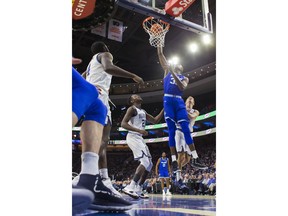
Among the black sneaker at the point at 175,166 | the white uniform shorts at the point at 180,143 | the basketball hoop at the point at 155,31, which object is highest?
the basketball hoop at the point at 155,31

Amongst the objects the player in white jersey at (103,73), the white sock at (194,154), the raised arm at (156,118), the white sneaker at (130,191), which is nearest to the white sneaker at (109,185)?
the player in white jersey at (103,73)

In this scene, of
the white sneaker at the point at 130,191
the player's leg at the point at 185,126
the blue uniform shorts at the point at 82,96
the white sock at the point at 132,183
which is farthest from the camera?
the player's leg at the point at 185,126

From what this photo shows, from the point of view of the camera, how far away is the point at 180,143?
3.02m

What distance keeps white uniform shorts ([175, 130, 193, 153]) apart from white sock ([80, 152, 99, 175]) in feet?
3.79

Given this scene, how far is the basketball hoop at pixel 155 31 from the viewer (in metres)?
2.82

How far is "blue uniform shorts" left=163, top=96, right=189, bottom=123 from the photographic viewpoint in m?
2.94

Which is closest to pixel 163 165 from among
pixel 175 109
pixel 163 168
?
pixel 163 168

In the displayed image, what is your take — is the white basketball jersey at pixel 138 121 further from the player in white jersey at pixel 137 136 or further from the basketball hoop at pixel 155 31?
the basketball hoop at pixel 155 31

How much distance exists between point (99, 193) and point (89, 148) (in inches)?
11.1

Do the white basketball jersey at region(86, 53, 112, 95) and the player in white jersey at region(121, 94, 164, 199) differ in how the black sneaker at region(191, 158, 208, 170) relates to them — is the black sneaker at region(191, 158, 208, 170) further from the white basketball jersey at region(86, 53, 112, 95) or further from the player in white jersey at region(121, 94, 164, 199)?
the white basketball jersey at region(86, 53, 112, 95)

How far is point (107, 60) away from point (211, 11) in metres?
1.81

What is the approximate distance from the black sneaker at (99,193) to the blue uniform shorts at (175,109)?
3.59 ft

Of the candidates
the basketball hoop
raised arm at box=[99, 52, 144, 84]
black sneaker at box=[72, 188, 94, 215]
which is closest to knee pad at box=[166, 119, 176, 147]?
the basketball hoop
